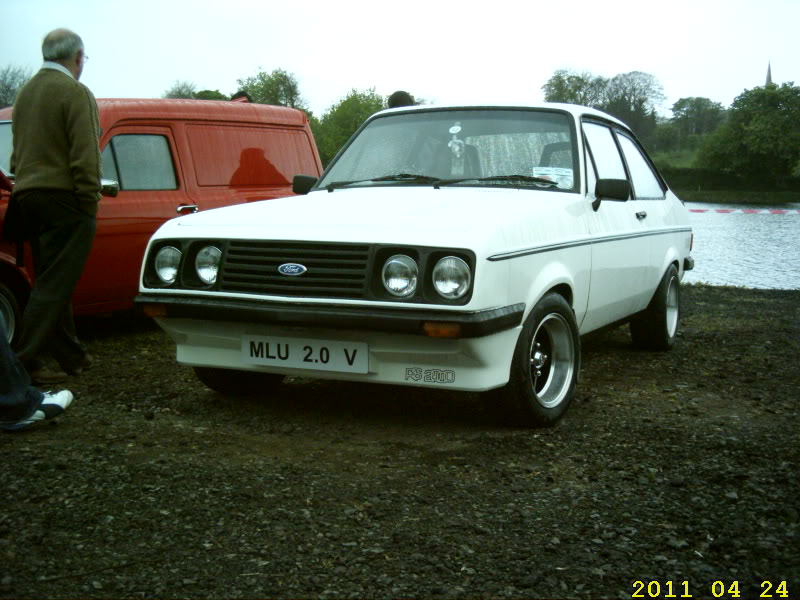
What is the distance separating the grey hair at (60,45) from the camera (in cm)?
579

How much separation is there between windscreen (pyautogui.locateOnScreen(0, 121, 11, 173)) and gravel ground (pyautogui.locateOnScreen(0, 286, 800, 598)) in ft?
6.67

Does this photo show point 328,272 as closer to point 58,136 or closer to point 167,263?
point 167,263

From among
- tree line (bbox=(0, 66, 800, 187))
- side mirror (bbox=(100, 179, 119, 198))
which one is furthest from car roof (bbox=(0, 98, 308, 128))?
tree line (bbox=(0, 66, 800, 187))

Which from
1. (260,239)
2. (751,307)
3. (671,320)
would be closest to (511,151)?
(260,239)

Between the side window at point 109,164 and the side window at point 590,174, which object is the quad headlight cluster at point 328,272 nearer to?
the side window at point 590,174

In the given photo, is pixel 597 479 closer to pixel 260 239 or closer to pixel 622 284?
pixel 260 239

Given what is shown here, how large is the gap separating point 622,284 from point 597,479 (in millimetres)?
2418

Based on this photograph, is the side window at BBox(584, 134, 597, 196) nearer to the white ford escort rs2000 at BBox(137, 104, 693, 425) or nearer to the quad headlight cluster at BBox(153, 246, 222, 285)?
the white ford escort rs2000 at BBox(137, 104, 693, 425)

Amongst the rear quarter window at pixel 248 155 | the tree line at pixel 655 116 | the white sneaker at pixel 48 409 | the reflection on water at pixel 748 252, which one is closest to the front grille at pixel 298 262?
the white sneaker at pixel 48 409

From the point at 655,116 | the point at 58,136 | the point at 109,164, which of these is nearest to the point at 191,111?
the point at 109,164

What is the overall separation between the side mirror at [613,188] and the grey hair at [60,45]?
10.5 ft

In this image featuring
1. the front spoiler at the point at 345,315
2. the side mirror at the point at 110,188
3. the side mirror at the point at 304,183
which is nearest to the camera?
the front spoiler at the point at 345,315

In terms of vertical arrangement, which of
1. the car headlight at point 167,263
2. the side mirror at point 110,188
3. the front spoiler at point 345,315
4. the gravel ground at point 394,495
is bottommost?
the gravel ground at point 394,495

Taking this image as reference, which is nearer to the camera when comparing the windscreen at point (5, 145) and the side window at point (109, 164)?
the windscreen at point (5, 145)
